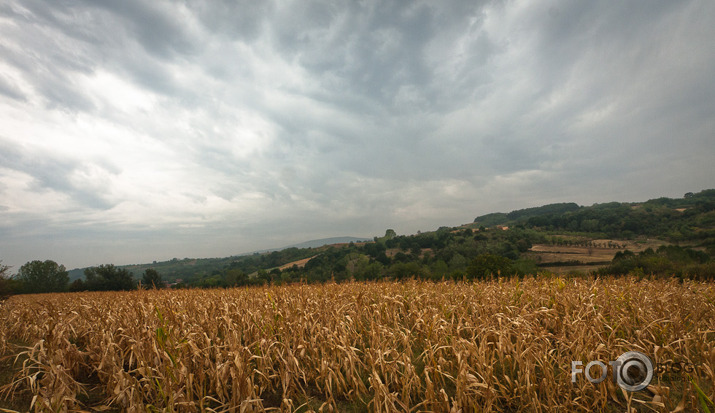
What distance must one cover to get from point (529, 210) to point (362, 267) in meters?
154

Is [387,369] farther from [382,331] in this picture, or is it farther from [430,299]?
[430,299]

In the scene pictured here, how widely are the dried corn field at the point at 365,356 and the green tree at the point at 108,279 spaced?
6203 centimetres

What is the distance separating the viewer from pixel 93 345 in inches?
187

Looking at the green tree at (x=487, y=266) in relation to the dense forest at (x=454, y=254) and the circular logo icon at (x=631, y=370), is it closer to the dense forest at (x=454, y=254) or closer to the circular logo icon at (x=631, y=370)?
the dense forest at (x=454, y=254)

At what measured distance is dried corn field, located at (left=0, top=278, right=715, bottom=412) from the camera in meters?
3.26

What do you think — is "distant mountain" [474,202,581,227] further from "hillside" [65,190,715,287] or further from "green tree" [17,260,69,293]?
"green tree" [17,260,69,293]

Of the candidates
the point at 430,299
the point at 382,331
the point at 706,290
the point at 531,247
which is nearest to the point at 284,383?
the point at 382,331

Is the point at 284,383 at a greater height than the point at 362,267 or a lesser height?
greater

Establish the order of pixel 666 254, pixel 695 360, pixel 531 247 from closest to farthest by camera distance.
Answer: pixel 695 360
pixel 666 254
pixel 531 247

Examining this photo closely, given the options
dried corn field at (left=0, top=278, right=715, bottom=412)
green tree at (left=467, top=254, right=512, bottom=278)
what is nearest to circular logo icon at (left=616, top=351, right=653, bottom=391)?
dried corn field at (left=0, top=278, right=715, bottom=412)

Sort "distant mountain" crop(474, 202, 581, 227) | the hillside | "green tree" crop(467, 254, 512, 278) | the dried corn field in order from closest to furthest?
the dried corn field
"green tree" crop(467, 254, 512, 278)
the hillside
"distant mountain" crop(474, 202, 581, 227)

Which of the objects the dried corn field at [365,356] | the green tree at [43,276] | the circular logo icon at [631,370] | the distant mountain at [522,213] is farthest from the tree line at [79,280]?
the distant mountain at [522,213]

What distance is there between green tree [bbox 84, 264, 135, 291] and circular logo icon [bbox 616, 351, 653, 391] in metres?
70.0

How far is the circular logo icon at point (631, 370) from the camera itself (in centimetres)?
329
